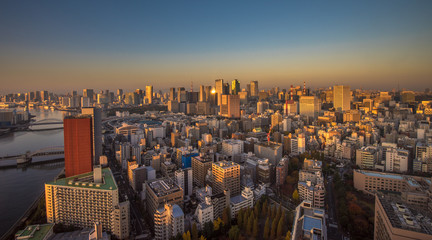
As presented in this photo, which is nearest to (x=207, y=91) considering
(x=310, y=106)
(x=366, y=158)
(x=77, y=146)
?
(x=310, y=106)

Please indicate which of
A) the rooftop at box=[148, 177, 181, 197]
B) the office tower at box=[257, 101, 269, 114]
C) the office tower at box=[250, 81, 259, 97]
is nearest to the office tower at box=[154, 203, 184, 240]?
the rooftop at box=[148, 177, 181, 197]

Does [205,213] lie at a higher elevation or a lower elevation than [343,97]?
lower

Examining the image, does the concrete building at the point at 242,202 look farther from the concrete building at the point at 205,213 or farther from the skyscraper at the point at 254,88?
the skyscraper at the point at 254,88

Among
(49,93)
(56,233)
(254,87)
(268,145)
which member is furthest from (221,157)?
(49,93)

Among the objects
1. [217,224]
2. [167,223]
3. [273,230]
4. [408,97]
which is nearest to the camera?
→ [167,223]

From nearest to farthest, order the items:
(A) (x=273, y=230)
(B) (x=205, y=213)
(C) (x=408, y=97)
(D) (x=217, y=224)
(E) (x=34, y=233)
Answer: (E) (x=34, y=233) → (A) (x=273, y=230) → (D) (x=217, y=224) → (B) (x=205, y=213) → (C) (x=408, y=97)

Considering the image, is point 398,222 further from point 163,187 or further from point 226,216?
point 163,187
